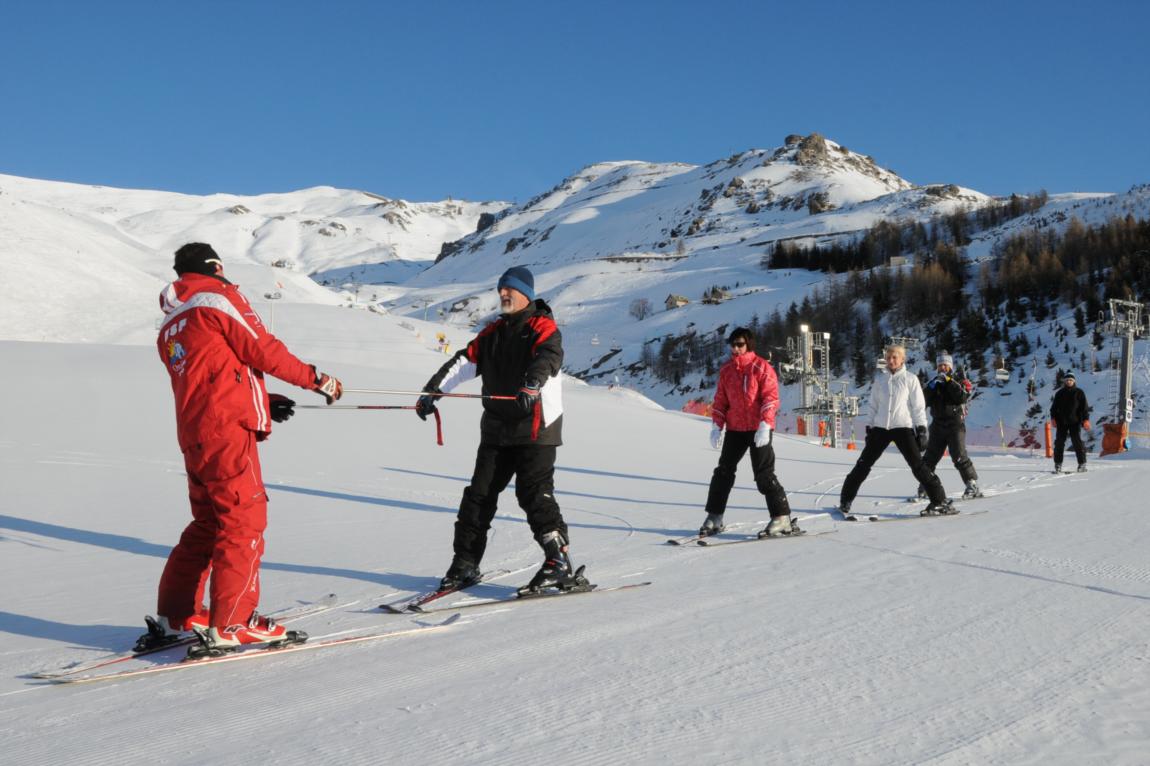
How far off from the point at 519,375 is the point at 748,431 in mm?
2650

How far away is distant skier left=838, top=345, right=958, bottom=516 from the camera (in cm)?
793

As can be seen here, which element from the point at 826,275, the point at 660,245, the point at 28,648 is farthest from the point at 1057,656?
the point at 660,245

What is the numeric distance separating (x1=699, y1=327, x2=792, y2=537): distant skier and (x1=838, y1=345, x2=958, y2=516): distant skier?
67.9 inches

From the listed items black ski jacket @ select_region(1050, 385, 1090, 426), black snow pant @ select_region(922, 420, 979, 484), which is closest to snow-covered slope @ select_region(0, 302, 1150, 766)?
black snow pant @ select_region(922, 420, 979, 484)

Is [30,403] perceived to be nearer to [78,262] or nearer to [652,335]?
[78,262]

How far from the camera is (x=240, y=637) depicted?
343 centimetres

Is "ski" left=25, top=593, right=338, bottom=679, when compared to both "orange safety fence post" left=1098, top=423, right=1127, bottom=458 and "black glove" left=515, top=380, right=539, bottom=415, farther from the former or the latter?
"orange safety fence post" left=1098, top=423, right=1127, bottom=458

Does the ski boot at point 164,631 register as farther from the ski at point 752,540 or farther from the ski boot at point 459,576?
the ski at point 752,540

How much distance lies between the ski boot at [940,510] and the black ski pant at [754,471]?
6.64 feet

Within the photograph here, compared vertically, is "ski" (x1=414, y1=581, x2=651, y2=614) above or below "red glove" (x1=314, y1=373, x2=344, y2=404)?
below

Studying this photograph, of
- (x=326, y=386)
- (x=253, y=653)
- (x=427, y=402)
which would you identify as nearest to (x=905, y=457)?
(x=427, y=402)

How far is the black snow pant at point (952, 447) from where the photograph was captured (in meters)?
9.38

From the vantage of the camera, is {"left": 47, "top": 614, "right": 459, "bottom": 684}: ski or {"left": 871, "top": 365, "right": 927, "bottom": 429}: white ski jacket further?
{"left": 871, "top": 365, "right": 927, "bottom": 429}: white ski jacket

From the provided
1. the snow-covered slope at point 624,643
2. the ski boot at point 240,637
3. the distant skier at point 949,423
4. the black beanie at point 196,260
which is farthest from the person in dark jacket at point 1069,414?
the black beanie at point 196,260
